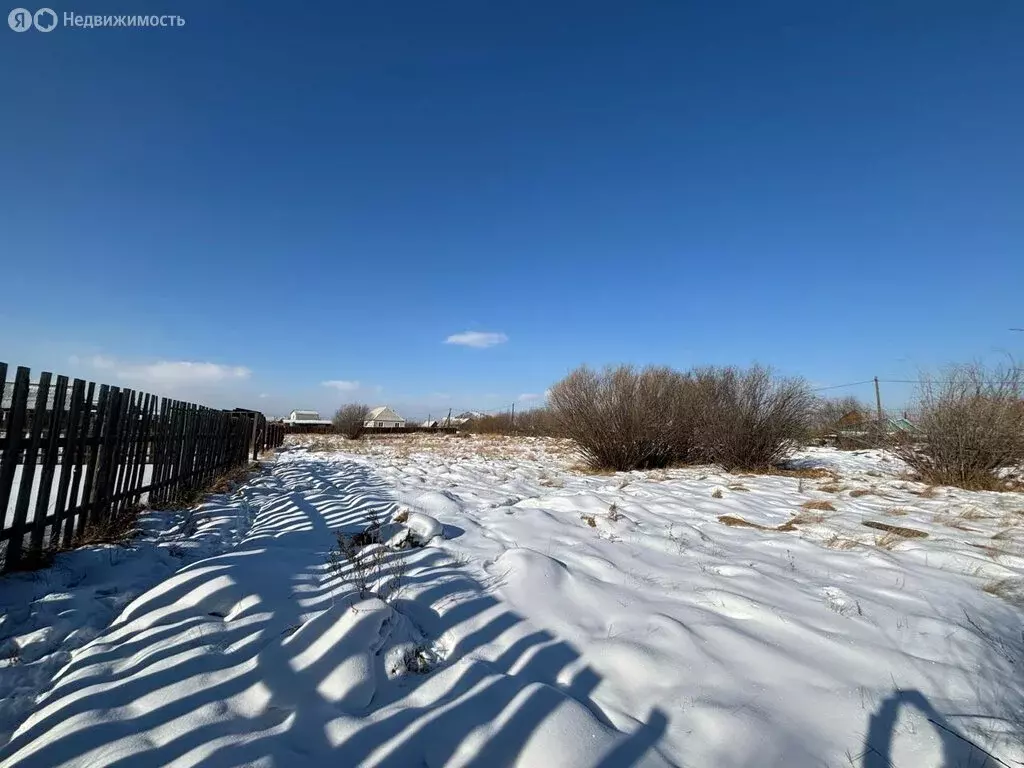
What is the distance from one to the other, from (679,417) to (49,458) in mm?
11059

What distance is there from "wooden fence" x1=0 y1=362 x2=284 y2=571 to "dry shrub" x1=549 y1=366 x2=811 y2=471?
7.96 metres

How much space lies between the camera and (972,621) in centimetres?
283

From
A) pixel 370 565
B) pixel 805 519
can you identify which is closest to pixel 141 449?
pixel 370 565

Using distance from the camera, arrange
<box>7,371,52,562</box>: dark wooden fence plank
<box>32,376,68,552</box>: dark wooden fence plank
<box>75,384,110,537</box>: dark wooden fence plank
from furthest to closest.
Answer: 1. <box>75,384,110,537</box>: dark wooden fence plank
2. <box>32,376,68,552</box>: dark wooden fence plank
3. <box>7,371,52,562</box>: dark wooden fence plank

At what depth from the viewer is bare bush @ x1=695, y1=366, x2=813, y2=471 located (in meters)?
10.3

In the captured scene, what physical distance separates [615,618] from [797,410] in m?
9.17

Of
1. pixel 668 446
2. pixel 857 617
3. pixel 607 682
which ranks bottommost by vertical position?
pixel 607 682

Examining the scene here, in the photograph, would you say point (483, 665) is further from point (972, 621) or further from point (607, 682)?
point (972, 621)

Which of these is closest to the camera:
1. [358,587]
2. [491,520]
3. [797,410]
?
[358,587]

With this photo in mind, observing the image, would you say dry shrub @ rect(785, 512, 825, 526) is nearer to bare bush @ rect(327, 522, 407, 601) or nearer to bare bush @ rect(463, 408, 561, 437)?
bare bush @ rect(327, 522, 407, 601)

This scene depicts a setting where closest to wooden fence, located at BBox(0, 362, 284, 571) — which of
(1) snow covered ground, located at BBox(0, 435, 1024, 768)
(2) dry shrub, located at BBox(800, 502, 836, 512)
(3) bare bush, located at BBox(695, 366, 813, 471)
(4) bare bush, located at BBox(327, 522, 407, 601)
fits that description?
(1) snow covered ground, located at BBox(0, 435, 1024, 768)

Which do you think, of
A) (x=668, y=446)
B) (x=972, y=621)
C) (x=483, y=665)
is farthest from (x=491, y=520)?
(x=668, y=446)

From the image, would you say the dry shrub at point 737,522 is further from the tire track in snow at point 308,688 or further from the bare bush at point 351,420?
the bare bush at point 351,420

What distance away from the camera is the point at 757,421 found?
408 inches
